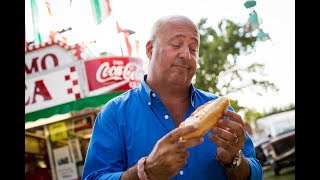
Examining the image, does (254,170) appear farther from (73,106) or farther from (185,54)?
(73,106)

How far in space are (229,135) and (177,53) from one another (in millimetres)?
598

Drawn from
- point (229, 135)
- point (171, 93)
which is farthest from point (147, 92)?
point (229, 135)

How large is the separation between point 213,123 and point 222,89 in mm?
13609

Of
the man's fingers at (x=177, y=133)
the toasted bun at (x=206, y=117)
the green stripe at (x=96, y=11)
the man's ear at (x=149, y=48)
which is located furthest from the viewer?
the green stripe at (x=96, y=11)

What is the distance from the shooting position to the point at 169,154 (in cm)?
184

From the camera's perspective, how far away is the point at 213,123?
6.88 ft

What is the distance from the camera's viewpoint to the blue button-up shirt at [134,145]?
221 centimetres

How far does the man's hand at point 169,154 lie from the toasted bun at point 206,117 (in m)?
0.06

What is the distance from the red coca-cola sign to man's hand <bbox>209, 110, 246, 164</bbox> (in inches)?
257

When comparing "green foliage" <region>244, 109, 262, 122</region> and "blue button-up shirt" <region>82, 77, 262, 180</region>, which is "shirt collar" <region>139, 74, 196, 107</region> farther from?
"green foliage" <region>244, 109, 262, 122</region>

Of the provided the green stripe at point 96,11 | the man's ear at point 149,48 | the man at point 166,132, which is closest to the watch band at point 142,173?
the man at point 166,132

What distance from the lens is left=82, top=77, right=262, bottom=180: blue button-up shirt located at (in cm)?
221

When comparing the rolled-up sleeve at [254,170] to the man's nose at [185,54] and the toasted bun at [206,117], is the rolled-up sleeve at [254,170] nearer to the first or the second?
the toasted bun at [206,117]
